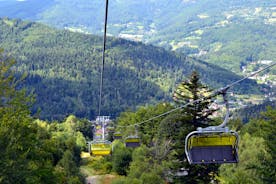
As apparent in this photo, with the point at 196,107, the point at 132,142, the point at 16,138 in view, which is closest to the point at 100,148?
the point at 132,142

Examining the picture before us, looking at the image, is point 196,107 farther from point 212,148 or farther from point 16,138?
point 212,148

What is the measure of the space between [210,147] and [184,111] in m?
11.0

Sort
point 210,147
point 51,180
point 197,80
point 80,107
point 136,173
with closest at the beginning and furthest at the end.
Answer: point 210,147 → point 51,180 → point 197,80 → point 136,173 → point 80,107

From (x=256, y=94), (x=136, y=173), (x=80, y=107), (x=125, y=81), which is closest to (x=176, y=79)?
(x=125, y=81)

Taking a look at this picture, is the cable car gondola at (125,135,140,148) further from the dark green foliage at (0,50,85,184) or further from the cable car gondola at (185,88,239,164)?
the cable car gondola at (185,88,239,164)

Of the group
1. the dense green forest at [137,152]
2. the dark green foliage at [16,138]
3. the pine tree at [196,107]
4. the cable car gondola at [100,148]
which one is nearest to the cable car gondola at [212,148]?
the dark green foliage at [16,138]

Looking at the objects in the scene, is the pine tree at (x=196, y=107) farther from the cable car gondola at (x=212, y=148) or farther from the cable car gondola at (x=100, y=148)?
the cable car gondola at (x=212, y=148)

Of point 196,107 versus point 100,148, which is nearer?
point 196,107

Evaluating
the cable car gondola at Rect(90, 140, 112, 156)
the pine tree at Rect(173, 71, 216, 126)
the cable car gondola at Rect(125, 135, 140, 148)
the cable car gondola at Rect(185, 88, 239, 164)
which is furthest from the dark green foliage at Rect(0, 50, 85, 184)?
the cable car gondola at Rect(125, 135, 140, 148)

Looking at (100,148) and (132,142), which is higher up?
(100,148)

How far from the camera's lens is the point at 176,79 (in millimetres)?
198500

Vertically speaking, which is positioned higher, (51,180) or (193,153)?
(193,153)

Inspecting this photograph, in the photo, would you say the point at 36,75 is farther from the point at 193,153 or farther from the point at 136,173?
the point at 193,153

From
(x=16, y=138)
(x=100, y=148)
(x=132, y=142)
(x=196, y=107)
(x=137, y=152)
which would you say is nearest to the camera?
(x=16, y=138)
